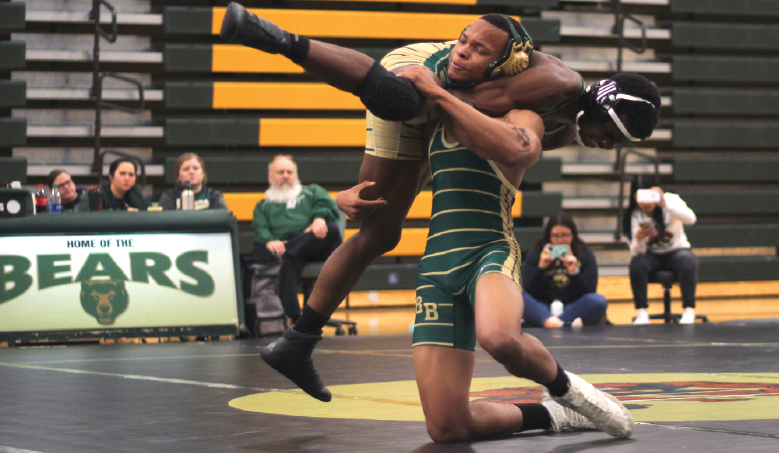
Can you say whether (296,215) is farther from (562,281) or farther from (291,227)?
(562,281)

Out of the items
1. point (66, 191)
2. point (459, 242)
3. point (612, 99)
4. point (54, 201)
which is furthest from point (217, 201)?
point (612, 99)

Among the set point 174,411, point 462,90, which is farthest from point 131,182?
point 462,90

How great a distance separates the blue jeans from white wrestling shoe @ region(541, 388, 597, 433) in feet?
10.5

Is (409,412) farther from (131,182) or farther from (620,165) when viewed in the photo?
(620,165)

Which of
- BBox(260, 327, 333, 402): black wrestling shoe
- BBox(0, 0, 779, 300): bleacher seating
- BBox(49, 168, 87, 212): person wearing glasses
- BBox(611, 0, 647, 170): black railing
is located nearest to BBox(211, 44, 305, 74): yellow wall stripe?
BBox(0, 0, 779, 300): bleacher seating

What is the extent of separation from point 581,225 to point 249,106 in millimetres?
3038

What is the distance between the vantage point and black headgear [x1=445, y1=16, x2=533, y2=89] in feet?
6.51

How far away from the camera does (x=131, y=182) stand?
5.25 meters

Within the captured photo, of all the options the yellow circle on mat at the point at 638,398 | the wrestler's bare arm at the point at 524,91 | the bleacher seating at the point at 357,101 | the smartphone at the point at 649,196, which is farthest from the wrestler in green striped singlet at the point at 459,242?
the bleacher seating at the point at 357,101

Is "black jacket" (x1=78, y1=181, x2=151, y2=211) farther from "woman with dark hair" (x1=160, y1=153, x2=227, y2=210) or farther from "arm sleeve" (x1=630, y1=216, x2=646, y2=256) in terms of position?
"arm sleeve" (x1=630, y1=216, x2=646, y2=256)

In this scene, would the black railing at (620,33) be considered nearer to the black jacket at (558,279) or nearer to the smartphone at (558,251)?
the black jacket at (558,279)

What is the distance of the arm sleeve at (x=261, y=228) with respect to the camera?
5.32 metres

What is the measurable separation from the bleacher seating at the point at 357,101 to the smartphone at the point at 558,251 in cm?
229

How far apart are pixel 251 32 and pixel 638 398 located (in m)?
1.50
